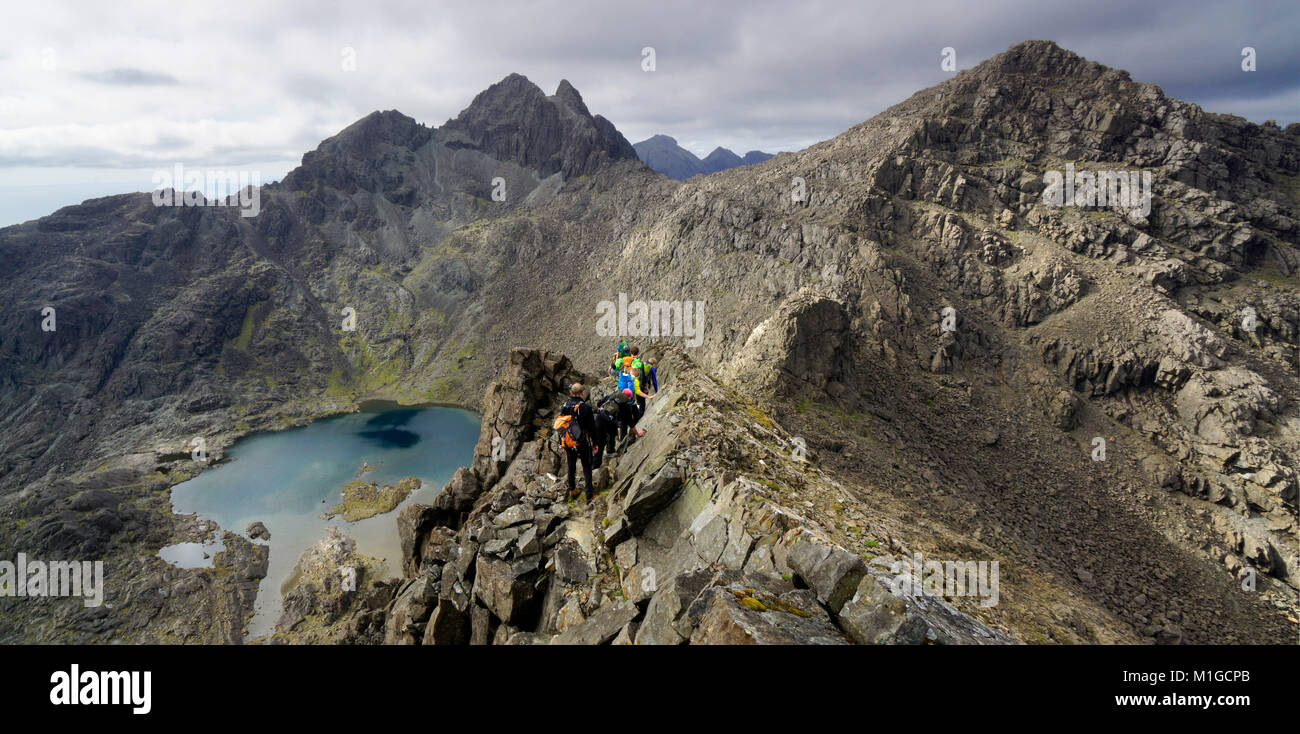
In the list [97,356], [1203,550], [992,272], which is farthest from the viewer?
[97,356]

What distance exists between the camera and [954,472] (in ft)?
144

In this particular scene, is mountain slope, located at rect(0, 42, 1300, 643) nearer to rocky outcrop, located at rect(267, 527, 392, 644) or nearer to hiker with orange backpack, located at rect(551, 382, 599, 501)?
hiker with orange backpack, located at rect(551, 382, 599, 501)

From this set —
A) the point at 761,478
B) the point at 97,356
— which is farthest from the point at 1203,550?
the point at 97,356

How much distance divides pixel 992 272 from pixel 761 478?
6899cm

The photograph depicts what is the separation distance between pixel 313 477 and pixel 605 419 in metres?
77.4

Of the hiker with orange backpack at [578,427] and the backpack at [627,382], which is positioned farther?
the backpack at [627,382]

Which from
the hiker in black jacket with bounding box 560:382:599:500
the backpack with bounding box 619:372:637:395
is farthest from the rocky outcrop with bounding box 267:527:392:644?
the backpack with bounding box 619:372:637:395

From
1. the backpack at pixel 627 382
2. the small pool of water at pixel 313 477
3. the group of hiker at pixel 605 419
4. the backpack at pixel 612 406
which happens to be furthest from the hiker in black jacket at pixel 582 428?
the small pool of water at pixel 313 477

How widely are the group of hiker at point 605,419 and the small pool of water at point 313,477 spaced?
1754 inches

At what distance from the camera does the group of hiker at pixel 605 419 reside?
17766 mm

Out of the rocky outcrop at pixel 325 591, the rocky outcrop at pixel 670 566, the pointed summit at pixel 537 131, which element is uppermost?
the pointed summit at pixel 537 131

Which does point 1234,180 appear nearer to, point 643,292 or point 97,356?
point 643,292

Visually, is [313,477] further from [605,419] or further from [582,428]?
[582,428]

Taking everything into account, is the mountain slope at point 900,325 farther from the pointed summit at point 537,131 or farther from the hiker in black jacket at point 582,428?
the hiker in black jacket at point 582,428
